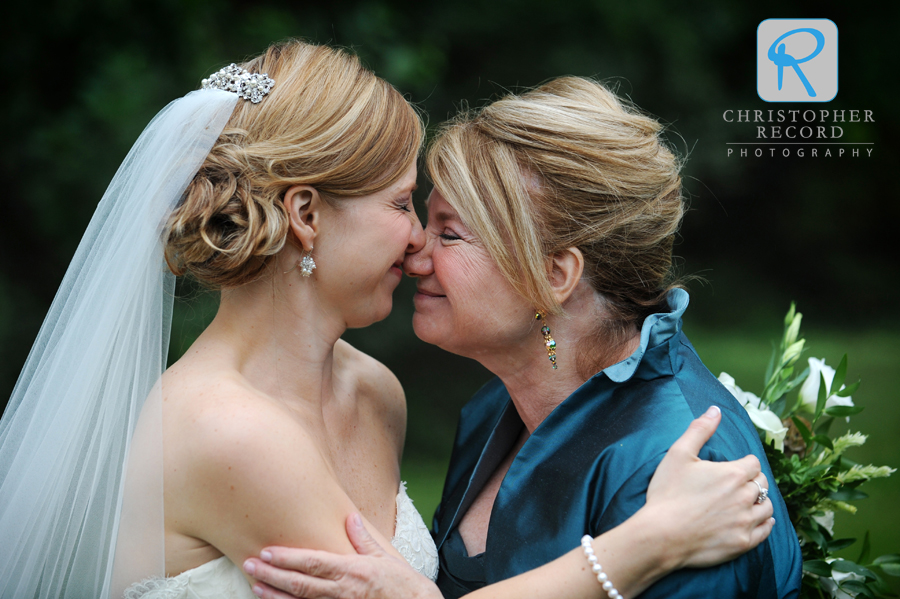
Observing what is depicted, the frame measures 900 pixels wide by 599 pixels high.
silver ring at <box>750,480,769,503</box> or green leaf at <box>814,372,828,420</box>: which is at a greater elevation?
green leaf at <box>814,372,828,420</box>

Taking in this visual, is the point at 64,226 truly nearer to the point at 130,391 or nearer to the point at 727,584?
the point at 130,391

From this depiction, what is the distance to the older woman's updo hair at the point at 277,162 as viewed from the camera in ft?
6.63

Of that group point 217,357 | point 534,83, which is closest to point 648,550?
point 217,357

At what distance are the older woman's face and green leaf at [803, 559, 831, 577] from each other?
3.94 ft

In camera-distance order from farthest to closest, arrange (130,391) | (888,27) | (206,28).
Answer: (888,27) → (206,28) → (130,391)

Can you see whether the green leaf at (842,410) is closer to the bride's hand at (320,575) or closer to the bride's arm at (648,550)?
the bride's arm at (648,550)

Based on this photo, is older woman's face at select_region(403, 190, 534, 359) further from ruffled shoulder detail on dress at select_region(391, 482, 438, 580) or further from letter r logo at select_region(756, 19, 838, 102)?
letter r logo at select_region(756, 19, 838, 102)

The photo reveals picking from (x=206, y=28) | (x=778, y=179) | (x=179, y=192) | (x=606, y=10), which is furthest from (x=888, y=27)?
(x=179, y=192)

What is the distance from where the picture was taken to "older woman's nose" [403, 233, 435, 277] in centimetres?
250

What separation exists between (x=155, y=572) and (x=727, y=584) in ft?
4.90

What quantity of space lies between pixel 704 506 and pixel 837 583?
106 centimetres

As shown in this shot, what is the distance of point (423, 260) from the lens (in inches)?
98.8

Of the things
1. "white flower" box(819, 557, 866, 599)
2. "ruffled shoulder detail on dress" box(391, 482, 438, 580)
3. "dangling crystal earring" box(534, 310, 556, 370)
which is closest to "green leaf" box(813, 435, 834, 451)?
"white flower" box(819, 557, 866, 599)

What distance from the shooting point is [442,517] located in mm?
2758
